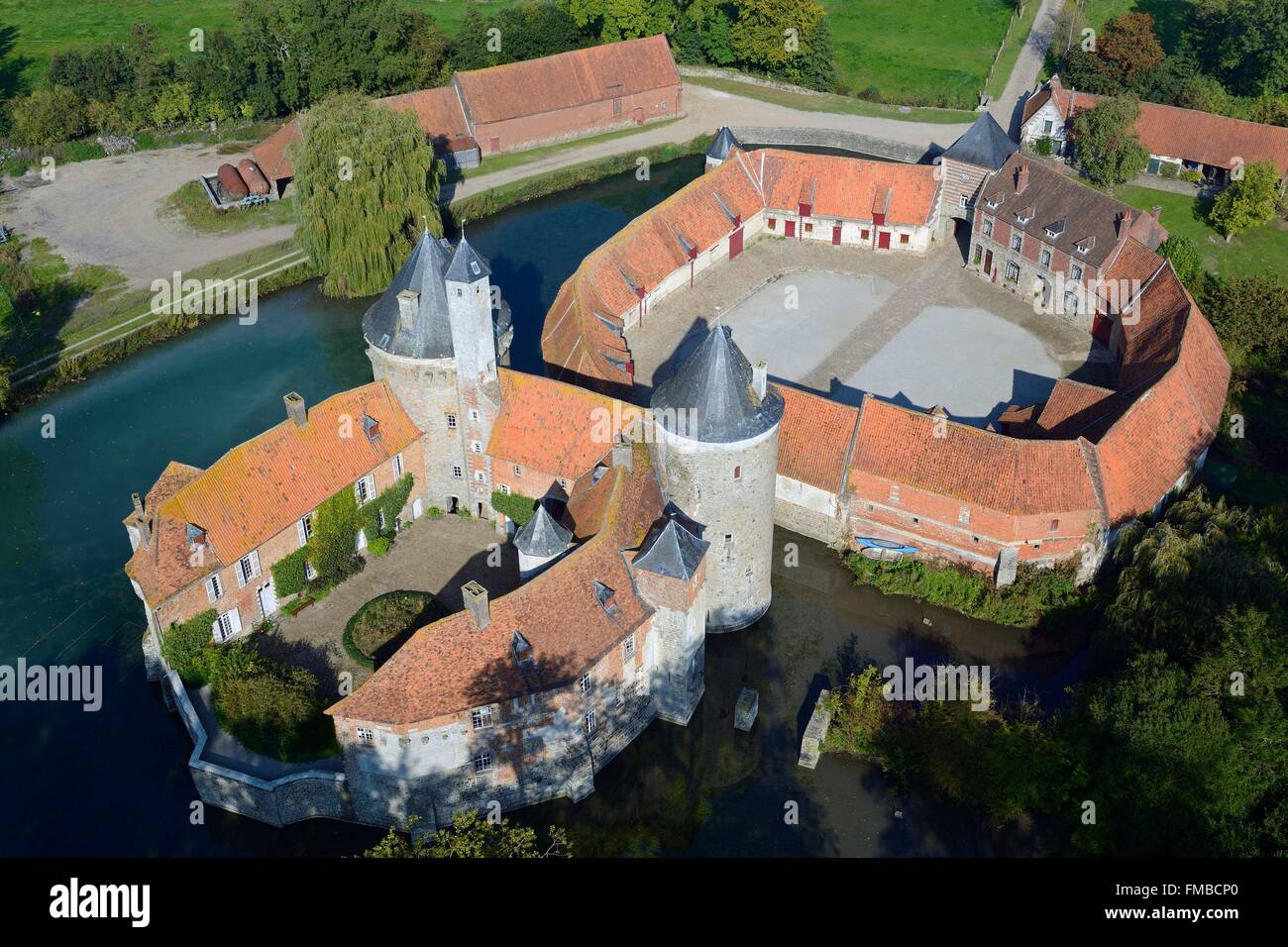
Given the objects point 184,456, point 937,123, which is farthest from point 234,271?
point 937,123

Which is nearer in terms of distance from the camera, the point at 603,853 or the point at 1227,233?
the point at 603,853

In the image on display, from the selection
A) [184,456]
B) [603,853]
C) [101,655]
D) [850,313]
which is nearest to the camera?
[603,853]

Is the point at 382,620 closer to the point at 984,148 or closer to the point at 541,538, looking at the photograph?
the point at 541,538

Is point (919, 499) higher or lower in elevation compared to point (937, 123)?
lower

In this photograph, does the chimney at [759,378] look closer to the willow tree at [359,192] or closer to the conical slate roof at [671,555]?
the conical slate roof at [671,555]

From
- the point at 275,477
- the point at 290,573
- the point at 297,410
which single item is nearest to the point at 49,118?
the point at 297,410

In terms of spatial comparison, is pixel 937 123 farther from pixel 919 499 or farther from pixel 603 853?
pixel 603 853
